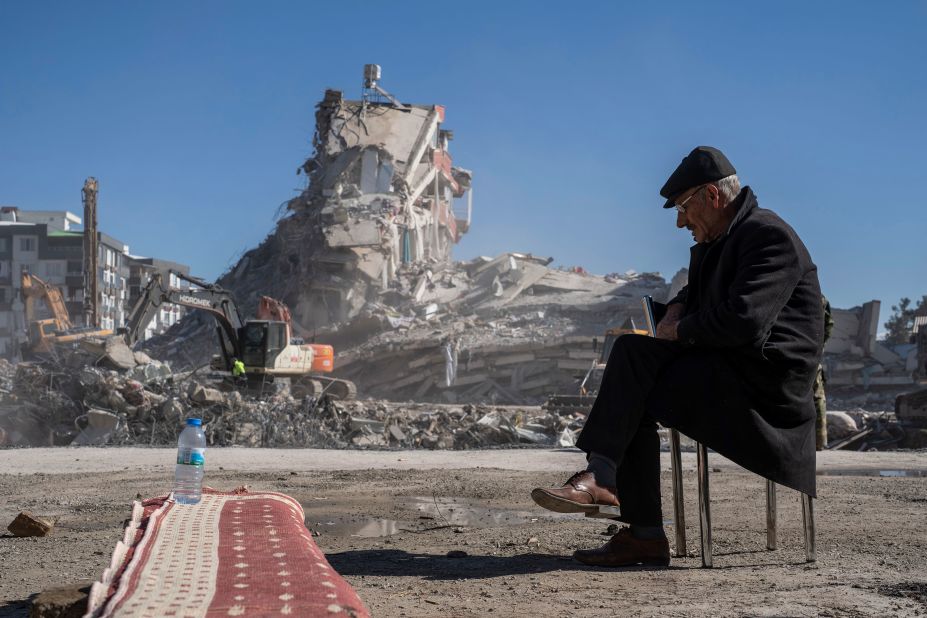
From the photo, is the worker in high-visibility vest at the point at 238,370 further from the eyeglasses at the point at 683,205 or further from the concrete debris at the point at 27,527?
the eyeglasses at the point at 683,205

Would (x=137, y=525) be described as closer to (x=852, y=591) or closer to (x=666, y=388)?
(x=666, y=388)

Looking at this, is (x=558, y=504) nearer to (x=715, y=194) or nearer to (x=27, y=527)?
(x=715, y=194)

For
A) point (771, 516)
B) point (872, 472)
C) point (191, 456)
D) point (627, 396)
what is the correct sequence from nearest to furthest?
point (627, 396)
point (191, 456)
point (771, 516)
point (872, 472)

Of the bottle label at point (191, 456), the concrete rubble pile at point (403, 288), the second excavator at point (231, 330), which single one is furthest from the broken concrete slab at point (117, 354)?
the bottle label at point (191, 456)

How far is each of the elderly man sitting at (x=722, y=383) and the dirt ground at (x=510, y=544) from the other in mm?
324

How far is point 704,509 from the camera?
3791 mm

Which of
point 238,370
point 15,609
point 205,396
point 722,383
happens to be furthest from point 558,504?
point 238,370

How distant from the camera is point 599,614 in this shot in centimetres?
291

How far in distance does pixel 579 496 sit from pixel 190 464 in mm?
1649

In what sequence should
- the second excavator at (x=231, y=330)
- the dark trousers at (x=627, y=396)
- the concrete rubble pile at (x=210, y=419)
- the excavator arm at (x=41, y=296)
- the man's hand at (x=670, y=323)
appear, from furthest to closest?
the excavator arm at (x=41, y=296), the second excavator at (x=231, y=330), the concrete rubble pile at (x=210, y=419), the man's hand at (x=670, y=323), the dark trousers at (x=627, y=396)

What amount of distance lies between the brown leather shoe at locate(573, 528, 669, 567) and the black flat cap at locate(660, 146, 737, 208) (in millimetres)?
1432

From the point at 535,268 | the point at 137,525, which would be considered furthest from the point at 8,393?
the point at 535,268

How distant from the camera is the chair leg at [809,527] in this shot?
3883 millimetres

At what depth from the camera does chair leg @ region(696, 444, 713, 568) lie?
379 cm
